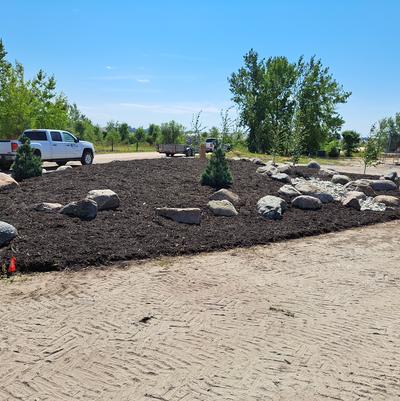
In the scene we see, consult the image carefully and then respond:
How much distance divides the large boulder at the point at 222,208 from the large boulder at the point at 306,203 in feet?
6.86

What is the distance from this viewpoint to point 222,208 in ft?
30.8

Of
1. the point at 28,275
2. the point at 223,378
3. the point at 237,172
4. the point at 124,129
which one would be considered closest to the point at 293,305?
the point at 223,378

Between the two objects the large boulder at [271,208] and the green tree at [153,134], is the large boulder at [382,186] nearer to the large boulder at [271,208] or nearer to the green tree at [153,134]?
the large boulder at [271,208]

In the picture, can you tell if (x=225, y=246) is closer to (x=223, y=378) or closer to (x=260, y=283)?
(x=260, y=283)

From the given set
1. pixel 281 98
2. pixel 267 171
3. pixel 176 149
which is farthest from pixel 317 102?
pixel 267 171

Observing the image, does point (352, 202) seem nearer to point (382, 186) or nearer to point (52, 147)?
point (382, 186)

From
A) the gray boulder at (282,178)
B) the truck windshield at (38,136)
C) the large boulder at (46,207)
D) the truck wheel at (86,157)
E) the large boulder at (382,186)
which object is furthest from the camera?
the truck wheel at (86,157)

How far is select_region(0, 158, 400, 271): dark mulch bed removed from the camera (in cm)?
651

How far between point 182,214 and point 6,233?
A: 10.8 feet

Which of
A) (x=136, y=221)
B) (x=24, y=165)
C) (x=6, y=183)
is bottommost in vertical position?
(x=136, y=221)

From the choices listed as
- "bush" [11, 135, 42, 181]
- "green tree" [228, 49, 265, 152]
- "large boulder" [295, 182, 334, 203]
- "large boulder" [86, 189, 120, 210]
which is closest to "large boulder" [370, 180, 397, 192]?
"large boulder" [295, 182, 334, 203]

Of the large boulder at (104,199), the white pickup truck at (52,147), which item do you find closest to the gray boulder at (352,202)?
the large boulder at (104,199)

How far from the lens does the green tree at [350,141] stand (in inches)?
2350

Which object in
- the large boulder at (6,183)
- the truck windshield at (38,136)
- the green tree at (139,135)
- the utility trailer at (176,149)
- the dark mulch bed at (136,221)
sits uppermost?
the green tree at (139,135)
